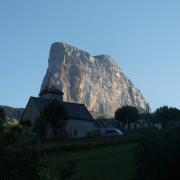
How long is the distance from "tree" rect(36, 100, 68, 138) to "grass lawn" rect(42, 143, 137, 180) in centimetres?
1866

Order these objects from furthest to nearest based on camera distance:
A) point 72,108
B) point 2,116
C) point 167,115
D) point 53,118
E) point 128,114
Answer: point 128,114
point 167,115
point 72,108
point 53,118
point 2,116

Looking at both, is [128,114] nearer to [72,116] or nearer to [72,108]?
[72,108]

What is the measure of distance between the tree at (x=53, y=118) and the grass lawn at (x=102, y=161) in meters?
18.7

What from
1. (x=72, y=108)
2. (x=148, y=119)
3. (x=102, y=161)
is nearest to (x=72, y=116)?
(x=72, y=108)

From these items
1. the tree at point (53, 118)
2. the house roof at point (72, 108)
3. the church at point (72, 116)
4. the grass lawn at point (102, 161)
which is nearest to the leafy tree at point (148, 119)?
the church at point (72, 116)

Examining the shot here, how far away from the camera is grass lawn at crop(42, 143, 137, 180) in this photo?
39125 millimetres

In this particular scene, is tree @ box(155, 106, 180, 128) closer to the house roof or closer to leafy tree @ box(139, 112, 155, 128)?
leafy tree @ box(139, 112, 155, 128)

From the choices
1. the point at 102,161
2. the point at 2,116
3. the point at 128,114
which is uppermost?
the point at 128,114

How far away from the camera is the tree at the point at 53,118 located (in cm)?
7831

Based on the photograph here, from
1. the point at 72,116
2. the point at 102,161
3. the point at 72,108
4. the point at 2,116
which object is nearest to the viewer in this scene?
the point at 2,116

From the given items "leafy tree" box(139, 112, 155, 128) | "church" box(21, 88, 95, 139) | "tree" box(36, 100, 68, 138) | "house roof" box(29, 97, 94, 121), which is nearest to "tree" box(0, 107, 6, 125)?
"tree" box(36, 100, 68, 138)

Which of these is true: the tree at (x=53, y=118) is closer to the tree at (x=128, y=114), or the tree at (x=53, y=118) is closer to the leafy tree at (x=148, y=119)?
the leafy tree at (x=148, y=119)

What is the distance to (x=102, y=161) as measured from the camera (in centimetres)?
4819

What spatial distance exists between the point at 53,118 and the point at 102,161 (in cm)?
3129
